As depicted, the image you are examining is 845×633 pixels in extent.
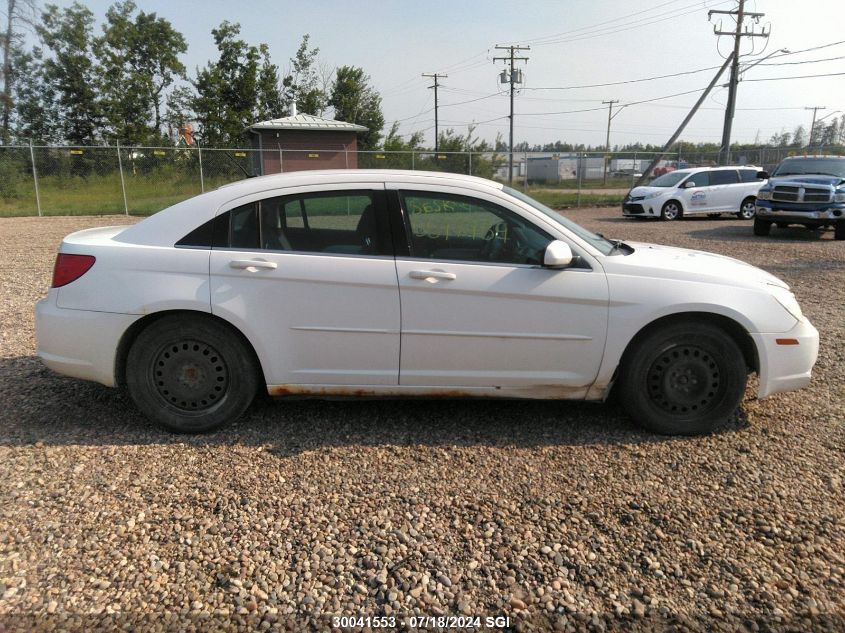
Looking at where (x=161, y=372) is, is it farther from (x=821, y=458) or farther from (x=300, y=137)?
(x=300, y=137)

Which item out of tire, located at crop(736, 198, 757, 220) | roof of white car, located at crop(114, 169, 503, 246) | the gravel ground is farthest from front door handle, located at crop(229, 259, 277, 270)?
tire, located at crop(736, 198, 757, 220)

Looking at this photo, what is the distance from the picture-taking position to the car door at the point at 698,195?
1959 cm

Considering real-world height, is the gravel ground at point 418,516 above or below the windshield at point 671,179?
below

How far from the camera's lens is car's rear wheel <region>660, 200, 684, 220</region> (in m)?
19.9

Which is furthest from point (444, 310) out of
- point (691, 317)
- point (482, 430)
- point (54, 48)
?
point (54, 48)

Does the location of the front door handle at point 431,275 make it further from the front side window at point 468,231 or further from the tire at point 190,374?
the tire at point 190,374

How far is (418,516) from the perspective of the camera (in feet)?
10.2

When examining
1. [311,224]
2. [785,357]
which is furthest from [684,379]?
[311,224]

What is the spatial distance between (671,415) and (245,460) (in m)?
2.62

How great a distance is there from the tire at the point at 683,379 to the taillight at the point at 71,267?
11.0ft

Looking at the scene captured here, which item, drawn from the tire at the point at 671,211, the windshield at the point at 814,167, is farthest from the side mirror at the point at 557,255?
the tire at the point at 671,211

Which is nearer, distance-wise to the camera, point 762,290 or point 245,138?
point 762,290

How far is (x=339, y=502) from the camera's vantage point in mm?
3229

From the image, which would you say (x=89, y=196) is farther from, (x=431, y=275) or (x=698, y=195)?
(x=431, y=275)
